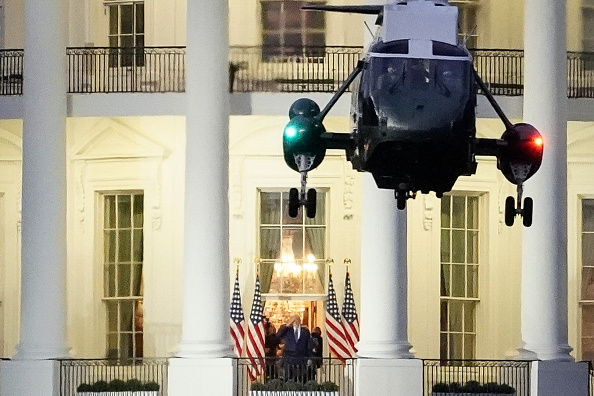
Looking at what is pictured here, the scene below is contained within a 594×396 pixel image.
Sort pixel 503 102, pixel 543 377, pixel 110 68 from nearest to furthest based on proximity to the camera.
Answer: pixel 543 377, pixel 503 102, pixel 110 68

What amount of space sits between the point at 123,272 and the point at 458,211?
6.67 meters

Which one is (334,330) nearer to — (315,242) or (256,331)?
(256,331)

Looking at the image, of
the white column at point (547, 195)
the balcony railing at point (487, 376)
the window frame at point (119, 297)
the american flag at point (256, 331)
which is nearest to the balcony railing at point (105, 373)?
the american flag at point (256, 331)

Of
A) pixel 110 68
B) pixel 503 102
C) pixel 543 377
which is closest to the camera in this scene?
pixel 543 377

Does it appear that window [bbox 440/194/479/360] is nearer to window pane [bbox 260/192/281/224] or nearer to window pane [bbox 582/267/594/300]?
window pane [bbox 582/267/594/300]

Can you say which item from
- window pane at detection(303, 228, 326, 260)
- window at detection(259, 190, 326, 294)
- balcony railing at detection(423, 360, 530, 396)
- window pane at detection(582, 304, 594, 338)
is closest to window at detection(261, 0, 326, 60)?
window at detection(259, 190, 326, 294)

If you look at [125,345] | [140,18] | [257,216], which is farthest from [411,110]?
[125,345]

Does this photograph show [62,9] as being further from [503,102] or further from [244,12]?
[503,102]

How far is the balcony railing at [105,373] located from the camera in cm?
3609

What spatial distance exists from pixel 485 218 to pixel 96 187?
760 centimetres

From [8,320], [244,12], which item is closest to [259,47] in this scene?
[244,12]

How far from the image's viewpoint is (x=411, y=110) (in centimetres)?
2233

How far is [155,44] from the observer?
134 ft

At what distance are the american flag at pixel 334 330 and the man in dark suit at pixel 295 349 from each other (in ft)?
3.22
